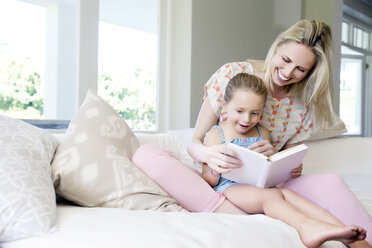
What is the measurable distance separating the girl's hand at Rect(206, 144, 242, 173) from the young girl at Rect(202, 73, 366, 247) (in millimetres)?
81

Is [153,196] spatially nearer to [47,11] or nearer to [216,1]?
[47,11]

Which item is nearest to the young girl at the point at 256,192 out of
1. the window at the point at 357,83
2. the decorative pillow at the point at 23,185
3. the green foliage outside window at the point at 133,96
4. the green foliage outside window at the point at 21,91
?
the decorative pillow at the point at 23,185

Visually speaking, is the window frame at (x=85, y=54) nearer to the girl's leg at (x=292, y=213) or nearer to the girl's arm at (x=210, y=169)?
the girl's arm at (x=210, y=169)

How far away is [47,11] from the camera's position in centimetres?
228

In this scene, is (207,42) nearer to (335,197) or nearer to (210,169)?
(210,169)

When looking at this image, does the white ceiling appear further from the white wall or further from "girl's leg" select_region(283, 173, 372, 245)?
"girl's leg" select_region(283, 173, 372, 245)

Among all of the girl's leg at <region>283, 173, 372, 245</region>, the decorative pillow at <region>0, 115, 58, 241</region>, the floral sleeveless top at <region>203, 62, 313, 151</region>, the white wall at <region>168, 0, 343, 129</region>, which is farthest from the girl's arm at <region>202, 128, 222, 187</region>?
the white wall at <region>168, 0, 343, 129</region>

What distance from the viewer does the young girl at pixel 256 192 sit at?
1009mm

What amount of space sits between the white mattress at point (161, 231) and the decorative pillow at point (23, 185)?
3cm

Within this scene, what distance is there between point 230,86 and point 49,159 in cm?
65

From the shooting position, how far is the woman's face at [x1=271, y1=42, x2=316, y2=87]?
1.50 m

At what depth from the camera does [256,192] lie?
4.14ft

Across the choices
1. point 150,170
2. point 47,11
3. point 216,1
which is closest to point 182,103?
point 216,1

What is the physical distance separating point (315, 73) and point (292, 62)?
11cm
